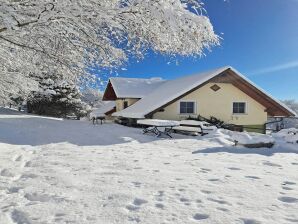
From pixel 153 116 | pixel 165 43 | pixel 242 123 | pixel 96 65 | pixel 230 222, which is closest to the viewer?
pixel 230 222

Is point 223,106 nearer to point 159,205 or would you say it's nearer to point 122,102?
point 122,102

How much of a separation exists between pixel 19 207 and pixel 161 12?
3249mm

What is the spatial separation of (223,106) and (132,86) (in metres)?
9.14

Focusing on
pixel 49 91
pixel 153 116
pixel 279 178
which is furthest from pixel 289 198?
pixel 49 91

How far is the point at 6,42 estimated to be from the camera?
6855 millimetres

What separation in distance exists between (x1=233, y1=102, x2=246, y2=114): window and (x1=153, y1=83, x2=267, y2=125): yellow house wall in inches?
8.6

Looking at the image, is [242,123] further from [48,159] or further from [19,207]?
[19,207]

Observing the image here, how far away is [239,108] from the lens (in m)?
23.6

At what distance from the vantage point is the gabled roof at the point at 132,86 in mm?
27453

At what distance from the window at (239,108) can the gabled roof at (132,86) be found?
24.4 feet

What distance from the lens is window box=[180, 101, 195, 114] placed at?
21984 millimetres

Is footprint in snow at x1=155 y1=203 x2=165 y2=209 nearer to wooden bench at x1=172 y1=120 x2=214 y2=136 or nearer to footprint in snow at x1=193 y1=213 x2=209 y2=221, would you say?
footprint in snow at x1=193 y1=213 x2=209 y2=221

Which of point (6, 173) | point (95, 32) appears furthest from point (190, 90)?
point (6, 173)

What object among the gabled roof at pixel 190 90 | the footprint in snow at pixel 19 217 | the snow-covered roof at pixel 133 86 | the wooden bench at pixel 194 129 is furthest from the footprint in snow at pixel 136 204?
the snow-covered roof at pixel 133 86
